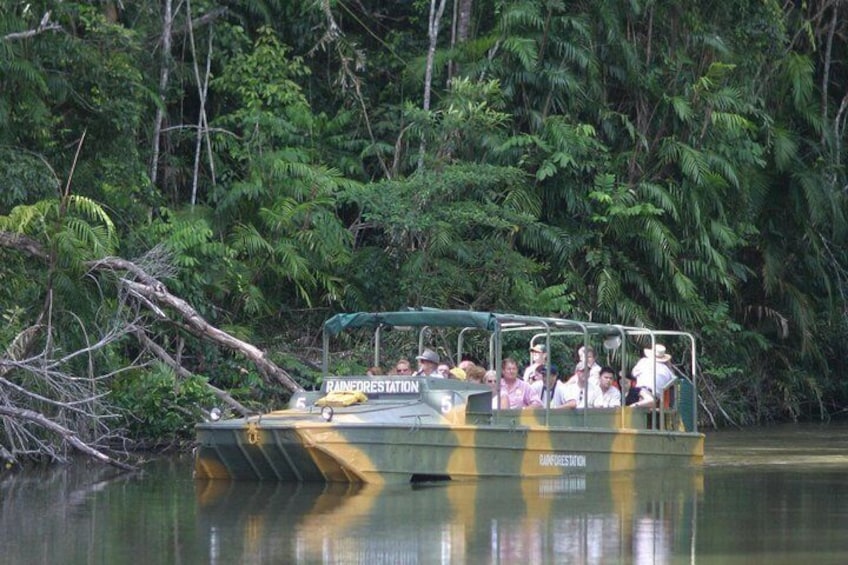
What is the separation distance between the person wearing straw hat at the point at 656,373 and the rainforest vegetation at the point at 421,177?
473 cm

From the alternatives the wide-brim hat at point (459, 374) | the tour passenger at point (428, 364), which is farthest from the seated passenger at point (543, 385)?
the tour passenger at point (428, 364)

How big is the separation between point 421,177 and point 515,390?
25.4 ft

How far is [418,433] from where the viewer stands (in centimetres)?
1762

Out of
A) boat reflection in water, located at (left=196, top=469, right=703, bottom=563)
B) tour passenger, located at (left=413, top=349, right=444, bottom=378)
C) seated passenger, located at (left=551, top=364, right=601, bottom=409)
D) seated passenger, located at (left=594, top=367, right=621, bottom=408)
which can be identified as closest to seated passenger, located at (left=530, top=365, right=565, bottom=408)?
seated passenger, located at (left=551, top=364, right=601, bottom=409)

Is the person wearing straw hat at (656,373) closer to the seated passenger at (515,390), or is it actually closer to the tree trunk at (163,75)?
the seated passenger at (515,390)

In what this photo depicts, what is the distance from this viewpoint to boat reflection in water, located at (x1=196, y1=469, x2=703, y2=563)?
12617 mm

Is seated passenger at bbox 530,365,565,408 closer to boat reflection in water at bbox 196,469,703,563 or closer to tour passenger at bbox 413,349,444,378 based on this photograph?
boat reflection in water at bbox 196,469,703,563

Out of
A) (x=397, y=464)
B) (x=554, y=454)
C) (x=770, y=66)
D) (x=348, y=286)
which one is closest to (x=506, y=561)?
(x=397, y=464)

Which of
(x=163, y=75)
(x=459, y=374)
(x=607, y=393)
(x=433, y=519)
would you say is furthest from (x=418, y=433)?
(x=163, y=75)

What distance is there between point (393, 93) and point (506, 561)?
63.0ft

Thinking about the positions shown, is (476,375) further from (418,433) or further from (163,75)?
(163,75)

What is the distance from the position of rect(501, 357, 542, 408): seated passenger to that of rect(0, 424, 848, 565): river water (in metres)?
1.09

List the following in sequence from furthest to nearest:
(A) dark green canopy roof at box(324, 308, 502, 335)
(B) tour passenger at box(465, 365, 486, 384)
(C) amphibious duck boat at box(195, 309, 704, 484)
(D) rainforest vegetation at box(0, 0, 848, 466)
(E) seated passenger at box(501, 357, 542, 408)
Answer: (D) rainforest vegetation at box(0, 0, 848, 466), (E) seated passenger at box(501, 357, 542, 408), (B) tour passenger at box(465, 365, 486, 384), (A) dark green canopy roof at box(324, 308, 502, 335), (C) amphibious duck boat at box(195, 309, 704, 484)

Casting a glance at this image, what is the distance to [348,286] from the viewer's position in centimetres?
2716
